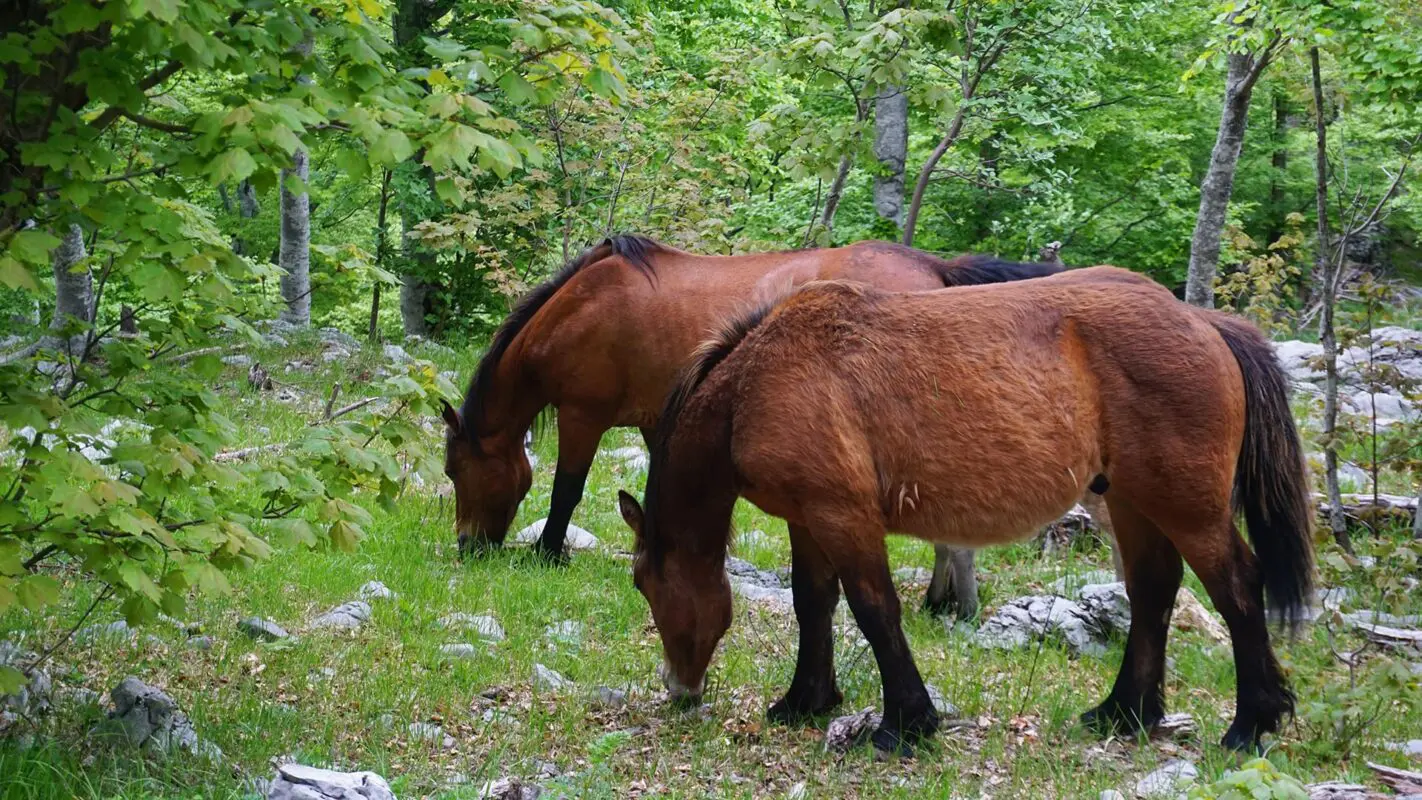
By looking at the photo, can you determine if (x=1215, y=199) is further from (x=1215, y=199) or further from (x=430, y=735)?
(x=430, y=735)

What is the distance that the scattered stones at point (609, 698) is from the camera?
582 cm

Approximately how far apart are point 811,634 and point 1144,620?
5.21ft

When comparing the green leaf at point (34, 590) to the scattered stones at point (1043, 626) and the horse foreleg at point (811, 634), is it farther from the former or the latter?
the scattered stones at point (1043, 626)

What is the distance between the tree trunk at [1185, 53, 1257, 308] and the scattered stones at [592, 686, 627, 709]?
22.5 feet

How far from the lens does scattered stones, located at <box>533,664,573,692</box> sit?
6.01 m

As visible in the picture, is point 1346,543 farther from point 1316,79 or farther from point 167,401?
point 167,401

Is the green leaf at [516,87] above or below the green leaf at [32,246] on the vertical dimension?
above

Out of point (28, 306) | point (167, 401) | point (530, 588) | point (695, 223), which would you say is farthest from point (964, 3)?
point (28, 306)

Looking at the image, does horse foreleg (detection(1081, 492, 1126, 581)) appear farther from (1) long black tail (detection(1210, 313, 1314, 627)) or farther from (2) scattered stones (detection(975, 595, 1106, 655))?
(1) long black tail (detection(1210, 313, 1314, 627))

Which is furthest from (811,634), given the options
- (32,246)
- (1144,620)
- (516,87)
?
(32,246)

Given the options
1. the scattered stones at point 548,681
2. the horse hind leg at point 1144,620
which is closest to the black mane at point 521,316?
the scattered stones at point 548,681

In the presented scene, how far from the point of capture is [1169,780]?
191 inches

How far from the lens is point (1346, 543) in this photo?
8.81 m

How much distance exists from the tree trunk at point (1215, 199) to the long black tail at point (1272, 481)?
5.27m
